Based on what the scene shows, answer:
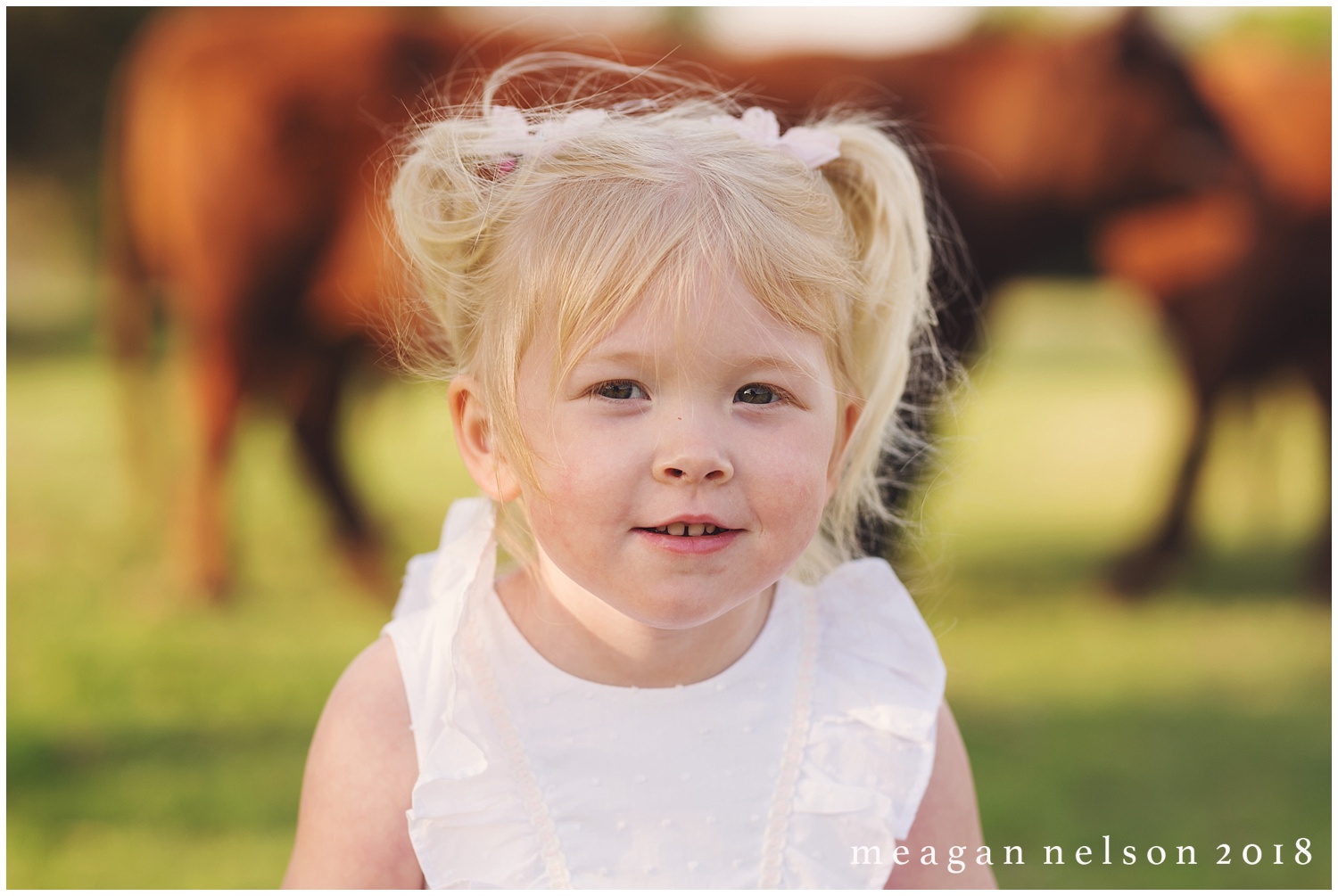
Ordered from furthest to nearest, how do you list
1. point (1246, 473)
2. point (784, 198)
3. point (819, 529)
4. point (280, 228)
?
point (1246, 473), point (280, 228), point (819, 529), point (784, 198)

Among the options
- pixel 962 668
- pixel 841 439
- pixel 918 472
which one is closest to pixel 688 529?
pixel 841 439

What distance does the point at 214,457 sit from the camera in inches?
136

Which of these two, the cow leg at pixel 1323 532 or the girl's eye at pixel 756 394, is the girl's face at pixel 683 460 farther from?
the cow leg at pixel 1323 532

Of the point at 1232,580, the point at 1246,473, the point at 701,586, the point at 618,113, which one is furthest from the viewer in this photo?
the point at 1246,473

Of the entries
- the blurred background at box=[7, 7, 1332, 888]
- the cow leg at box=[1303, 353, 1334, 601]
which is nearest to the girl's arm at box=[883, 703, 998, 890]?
the blurred background at box=[7, 7, 1332, 888]

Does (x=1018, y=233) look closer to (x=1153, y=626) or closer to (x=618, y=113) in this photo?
(x=1153, y=626)

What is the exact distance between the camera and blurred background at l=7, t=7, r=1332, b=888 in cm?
254

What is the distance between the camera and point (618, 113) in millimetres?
1236

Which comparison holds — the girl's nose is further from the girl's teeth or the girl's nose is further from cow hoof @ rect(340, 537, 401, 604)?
cow hoof @ rect(340, 537, 401, 604)

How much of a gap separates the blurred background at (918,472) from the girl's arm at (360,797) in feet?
4.31

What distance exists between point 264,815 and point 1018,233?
2424mm

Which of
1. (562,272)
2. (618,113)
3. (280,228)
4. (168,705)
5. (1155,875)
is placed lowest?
(1155,875)

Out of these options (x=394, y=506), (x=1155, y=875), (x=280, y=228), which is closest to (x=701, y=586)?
(x=1155, y=875)

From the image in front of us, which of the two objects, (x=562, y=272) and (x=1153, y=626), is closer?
(x=562, y=272)
